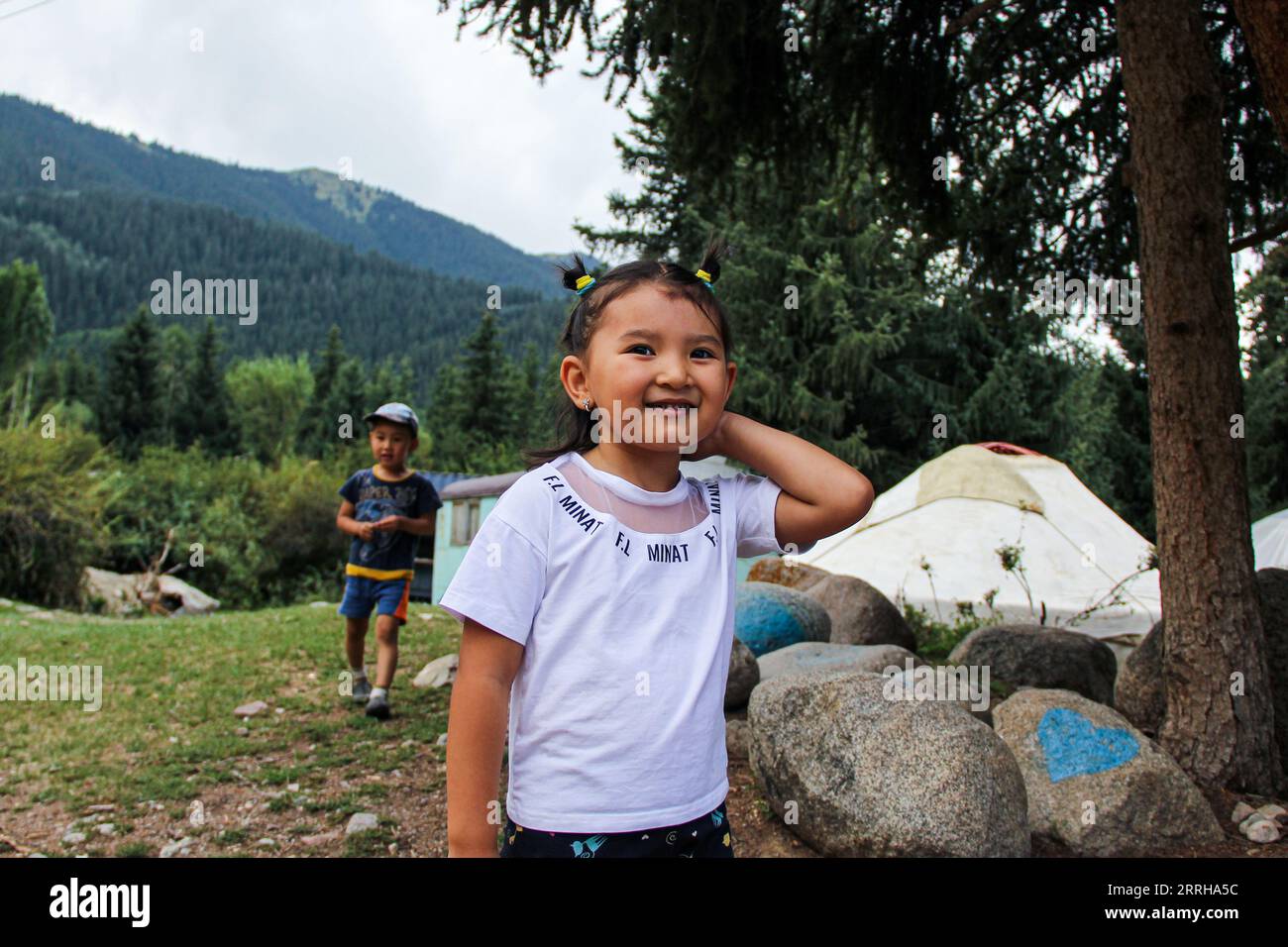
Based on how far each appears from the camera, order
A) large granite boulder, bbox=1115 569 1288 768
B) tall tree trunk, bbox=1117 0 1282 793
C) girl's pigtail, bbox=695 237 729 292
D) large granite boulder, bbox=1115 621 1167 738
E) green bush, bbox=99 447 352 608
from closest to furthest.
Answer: girl's pigtail, bbox=695 237 729 292 < tall tree trunk, bbox=1117 0 1282 793 < large granite boulder, bbox=1115 569 1288 768 < large granite boulder, bbox=1115 621 1167 738 < green bush, bbox=99 447 352 608

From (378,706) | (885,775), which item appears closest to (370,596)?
(378,706)

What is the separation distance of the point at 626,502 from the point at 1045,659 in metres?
6.02

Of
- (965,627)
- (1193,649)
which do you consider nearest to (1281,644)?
(1193,649)

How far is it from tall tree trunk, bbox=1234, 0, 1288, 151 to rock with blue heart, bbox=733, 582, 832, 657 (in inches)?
203

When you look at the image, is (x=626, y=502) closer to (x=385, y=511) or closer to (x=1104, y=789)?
(x=1104, y=789)

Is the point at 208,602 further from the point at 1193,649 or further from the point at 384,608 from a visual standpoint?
the point at 1193,649

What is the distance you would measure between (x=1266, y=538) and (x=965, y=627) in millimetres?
8249

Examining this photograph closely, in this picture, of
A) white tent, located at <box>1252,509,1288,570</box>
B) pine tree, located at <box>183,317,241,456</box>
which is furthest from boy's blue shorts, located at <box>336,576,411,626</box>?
pine tree, located at <box>183,317,241,456</box>

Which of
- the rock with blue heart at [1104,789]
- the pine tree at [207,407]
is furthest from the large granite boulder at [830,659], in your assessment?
the pine tree at [207,407]

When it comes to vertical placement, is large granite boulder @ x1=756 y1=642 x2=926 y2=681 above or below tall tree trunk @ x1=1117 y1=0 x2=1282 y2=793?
below

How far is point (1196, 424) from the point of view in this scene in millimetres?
5199

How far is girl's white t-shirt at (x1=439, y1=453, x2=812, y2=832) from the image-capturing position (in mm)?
1727

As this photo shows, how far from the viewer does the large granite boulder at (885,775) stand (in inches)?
161

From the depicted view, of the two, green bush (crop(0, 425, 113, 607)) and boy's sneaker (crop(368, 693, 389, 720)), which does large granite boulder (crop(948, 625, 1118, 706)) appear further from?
green bush (crop(0, 425, 113, 607))
